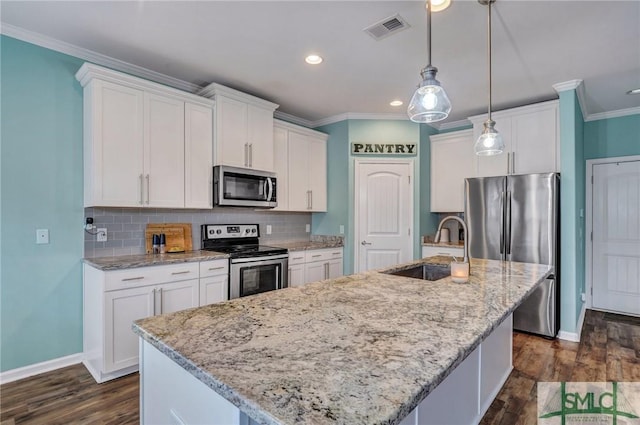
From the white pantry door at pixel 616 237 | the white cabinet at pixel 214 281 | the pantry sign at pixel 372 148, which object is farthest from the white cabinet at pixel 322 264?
the white pantry door at pixel 616 237

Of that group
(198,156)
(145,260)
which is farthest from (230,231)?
(145,260)

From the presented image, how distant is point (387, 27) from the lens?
2.35 meters

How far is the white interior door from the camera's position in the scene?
14.2ft

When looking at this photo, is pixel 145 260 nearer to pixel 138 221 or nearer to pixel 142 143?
pixel 138 221

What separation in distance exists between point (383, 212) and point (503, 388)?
2.40m

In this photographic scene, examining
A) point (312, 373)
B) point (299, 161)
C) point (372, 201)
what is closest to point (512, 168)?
point (372, 201)

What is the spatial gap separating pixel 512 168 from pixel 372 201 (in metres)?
1.66

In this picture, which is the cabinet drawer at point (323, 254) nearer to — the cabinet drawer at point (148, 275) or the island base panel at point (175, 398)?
the cabinet drawer at point (148, 275)

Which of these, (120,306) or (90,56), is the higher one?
(90,56)

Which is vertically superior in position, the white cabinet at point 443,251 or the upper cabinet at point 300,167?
the upper cabinet at point 300,167

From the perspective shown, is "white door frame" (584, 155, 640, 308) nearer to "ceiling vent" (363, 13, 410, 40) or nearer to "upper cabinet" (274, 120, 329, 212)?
"upper cabinet" (274, 120, 329, 212)

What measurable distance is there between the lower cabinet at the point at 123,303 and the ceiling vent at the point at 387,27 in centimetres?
232

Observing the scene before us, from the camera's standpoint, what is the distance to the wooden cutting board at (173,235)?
304cm

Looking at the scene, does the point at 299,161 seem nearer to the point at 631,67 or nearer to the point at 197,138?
the point at 197,138
